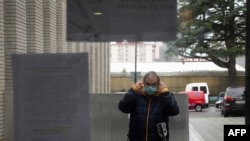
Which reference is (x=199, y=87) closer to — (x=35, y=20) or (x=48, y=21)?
(x=48, y=21)

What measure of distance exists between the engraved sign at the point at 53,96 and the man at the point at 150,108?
1.90 feet

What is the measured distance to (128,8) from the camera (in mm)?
3344

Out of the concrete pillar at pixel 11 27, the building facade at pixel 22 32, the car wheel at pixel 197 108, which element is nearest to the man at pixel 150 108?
the building facade at pixel 22 32

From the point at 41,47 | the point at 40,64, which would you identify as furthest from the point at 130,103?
the point at 41,47

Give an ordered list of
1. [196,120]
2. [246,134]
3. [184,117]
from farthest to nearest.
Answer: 1. [196,120]
2. [184,117]
3. [246,134]

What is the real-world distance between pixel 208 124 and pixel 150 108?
779cm

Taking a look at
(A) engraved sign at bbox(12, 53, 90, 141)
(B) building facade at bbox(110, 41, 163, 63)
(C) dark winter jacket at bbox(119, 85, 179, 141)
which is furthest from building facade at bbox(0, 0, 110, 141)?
(A) engraved sign at bbox(12, 53, 90, 141)

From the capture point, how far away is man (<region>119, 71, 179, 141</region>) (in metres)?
3.91

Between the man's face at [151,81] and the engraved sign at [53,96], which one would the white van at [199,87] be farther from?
the engraved sign at [53,96]

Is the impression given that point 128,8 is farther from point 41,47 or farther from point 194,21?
point 41,47

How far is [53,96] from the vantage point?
136 inches

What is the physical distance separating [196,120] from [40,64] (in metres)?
8.93

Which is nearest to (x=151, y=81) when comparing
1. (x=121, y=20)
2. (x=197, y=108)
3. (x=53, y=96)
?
(x=121, y=20)

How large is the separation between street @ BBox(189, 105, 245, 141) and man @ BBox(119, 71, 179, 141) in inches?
112
